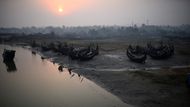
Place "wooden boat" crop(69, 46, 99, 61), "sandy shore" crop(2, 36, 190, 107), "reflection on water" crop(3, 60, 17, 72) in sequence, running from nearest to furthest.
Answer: "sandy shore" crop(2, 36, 190, 107)
"reflection on water" crop(3, 60, 17, 72)
"wooden boat" crop(69, 46, 99, 61)

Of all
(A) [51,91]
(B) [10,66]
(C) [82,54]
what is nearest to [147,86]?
(A) [51,91]

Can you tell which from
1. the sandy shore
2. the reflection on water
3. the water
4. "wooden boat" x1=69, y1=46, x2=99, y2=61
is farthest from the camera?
"wooden boat" x1=69, y1=46, x2=99, y2=61

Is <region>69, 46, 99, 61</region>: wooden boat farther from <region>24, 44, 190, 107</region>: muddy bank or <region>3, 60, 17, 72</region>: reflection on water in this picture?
<region>3, 60, 17, 72</region>: reflection on water

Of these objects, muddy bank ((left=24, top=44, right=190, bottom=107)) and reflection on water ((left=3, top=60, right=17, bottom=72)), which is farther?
reflection on water ((left=3, top=60, right=17, bottom=72))

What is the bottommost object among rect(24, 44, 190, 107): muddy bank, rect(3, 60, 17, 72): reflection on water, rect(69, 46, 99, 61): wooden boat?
rect(3, 60, 17, 72): reflection on water

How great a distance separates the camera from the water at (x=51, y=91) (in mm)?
16750

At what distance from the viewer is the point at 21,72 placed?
2953 centimetres

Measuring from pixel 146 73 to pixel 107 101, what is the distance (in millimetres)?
9170

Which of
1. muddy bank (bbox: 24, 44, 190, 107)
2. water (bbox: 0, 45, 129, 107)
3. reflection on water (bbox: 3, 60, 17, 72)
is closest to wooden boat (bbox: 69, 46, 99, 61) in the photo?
muddy bank (bbox: 24, 44, 190, 107)

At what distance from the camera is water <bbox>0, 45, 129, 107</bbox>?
16750mm

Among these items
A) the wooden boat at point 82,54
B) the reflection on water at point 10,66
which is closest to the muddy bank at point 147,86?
the wooden boat at point 82,54

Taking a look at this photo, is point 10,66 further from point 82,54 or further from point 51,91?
point 51,91

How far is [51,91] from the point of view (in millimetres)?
20094

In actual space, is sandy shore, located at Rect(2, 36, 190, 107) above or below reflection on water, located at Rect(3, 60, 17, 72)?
above
